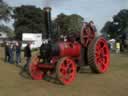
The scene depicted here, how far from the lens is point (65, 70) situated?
496 inches

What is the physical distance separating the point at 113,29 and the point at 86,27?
8106 cm

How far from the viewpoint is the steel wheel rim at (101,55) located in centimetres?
1516

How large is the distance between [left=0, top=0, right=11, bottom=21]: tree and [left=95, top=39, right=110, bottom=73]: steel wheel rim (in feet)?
176

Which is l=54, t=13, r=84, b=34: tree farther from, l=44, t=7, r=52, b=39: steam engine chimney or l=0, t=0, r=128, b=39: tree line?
l=0, t=0, r=128, b=39: tree line

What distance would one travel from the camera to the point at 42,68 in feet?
44.9

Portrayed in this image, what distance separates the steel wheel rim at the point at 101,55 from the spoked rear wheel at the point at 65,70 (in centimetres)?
221

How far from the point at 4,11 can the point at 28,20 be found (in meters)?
18.6

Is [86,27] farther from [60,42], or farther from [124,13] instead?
[124,13]

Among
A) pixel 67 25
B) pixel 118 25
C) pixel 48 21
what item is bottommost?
pixel 48 21

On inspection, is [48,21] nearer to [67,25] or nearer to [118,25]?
[67,25]

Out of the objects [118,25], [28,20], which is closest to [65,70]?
[28,20]

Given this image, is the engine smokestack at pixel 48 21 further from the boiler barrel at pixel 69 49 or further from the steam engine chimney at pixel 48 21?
the boiler barrel at pixel 69 49

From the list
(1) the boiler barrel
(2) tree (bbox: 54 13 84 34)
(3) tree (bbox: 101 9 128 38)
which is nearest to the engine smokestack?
(1) the boiler barrel

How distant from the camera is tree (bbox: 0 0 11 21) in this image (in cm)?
6762
